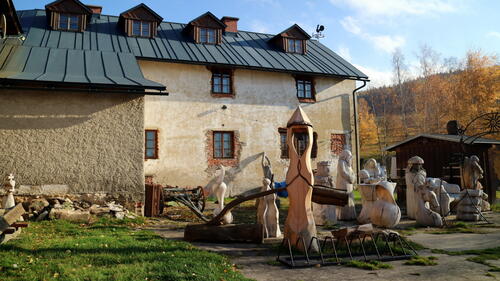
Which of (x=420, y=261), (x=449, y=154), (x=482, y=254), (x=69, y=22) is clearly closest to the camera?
(x=420, y=261)

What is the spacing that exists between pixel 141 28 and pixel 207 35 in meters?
3.10

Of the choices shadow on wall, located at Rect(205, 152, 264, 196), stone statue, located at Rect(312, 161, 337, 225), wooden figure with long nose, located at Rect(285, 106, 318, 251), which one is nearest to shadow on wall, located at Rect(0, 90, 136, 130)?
stone statue, located at Rect(312, 161, 337, 225)

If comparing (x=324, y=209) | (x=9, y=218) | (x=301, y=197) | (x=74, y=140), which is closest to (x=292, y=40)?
(x=324, y=209)

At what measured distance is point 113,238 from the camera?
669 cm

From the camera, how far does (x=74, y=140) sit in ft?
31.8

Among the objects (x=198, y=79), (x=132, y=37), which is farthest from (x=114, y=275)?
(x=132, y=37)

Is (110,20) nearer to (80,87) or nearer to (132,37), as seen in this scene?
(132,37)

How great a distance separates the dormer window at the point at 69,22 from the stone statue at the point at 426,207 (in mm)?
15208

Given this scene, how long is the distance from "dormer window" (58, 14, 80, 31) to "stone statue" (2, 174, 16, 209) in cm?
969

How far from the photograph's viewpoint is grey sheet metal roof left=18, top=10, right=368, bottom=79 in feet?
50.9

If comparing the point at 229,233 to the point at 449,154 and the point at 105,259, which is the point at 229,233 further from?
the point at 449,154

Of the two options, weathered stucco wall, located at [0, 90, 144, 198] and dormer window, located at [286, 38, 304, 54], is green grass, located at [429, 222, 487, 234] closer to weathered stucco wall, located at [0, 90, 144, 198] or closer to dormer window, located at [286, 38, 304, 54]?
weathered stucco wall, located at [0, 90, 144, 198]

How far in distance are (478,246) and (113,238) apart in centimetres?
653

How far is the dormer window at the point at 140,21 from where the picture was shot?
16969 millimetres
